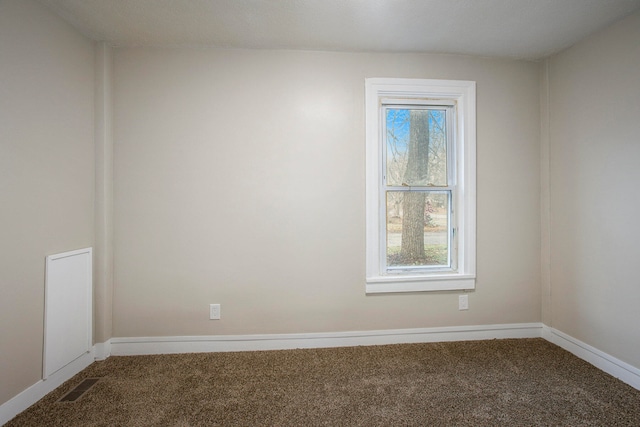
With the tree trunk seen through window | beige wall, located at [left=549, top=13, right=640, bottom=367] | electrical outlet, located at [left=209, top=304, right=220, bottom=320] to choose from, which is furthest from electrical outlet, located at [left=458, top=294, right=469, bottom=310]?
electrical outlet, located at [left=209, top=304, right=220, bottom=320]

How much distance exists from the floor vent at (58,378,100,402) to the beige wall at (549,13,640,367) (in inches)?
152

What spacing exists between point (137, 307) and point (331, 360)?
67.9 inches

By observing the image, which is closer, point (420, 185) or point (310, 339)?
point (310, 339)

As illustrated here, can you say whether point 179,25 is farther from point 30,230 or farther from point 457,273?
point 457,273

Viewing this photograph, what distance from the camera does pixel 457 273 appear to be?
116 inches

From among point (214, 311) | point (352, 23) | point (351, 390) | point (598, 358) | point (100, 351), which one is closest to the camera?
point (351, 390)

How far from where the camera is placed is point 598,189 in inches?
97.1

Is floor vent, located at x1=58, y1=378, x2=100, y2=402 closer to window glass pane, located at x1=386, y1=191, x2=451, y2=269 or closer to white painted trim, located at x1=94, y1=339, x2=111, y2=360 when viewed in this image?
white painted trim, located at x1=94, y1=339, x2=111, y2=360

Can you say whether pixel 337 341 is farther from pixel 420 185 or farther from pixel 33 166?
pixel 33 166

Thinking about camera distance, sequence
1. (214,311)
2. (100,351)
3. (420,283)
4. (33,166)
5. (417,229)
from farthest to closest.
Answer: (417,229) → (420,283) → (214,311) → (100,351) → (33,166)

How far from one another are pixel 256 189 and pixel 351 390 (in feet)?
5.73

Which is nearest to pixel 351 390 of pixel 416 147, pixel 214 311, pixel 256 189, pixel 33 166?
pixel 214 311

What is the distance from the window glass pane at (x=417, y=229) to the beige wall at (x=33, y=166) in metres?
2.61

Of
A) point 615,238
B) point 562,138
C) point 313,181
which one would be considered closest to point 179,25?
point 313,181
